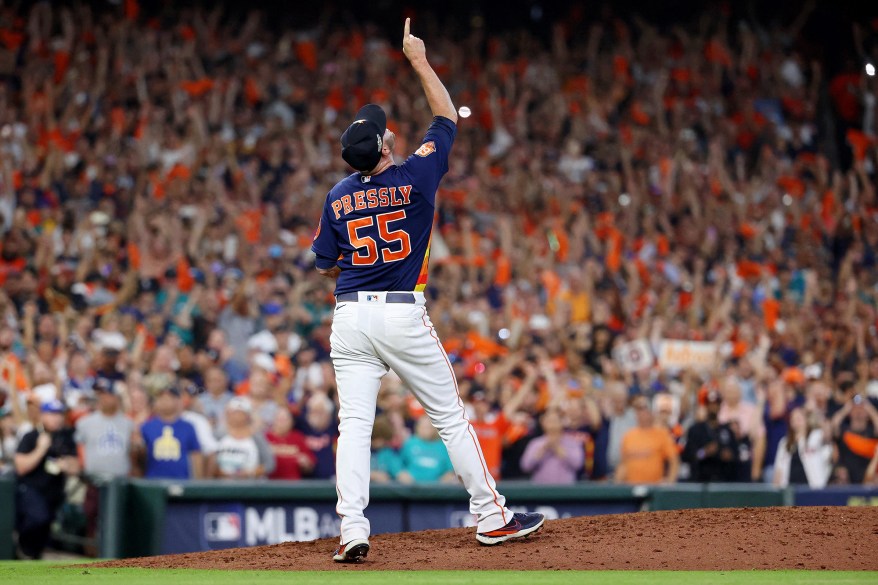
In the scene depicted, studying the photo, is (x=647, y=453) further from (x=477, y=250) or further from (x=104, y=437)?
(x=477, y=250)

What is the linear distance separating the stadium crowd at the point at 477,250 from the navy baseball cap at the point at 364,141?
5.27 meters

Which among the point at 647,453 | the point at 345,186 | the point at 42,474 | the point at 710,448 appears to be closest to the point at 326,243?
the point at 345,186

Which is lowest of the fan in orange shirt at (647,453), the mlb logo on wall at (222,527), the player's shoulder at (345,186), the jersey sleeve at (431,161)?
the mlb logo on wall at (222,527)

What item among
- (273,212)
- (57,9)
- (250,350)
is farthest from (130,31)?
(250,350)

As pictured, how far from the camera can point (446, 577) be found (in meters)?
5.45

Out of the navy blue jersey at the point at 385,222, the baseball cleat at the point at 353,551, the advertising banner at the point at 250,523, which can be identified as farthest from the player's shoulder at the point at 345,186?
the advertising banner at the point at 250,523

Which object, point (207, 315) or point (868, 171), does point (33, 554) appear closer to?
point (207, 315)

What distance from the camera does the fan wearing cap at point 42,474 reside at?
1029 cm

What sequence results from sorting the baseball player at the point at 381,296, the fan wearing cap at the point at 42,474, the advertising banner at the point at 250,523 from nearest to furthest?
the baseball player at the point at 381,296
the fan wearing cap at the point at 42,474
the advertising banner at the point at 250,523

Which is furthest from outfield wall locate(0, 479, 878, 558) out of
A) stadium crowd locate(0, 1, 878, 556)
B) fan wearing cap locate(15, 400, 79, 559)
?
stadium crowd locate(0, 1, 878, 556)

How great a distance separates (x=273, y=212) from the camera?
1616 cm

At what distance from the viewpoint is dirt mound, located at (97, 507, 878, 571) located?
19.4 feet

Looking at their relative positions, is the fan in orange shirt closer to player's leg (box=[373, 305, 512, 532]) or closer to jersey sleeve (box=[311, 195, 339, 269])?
player's leg (box=[373, 305, 512, 532])

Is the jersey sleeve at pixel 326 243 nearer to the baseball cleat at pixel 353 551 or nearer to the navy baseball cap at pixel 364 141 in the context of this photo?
the navy baseball cap at pixel 364 141
